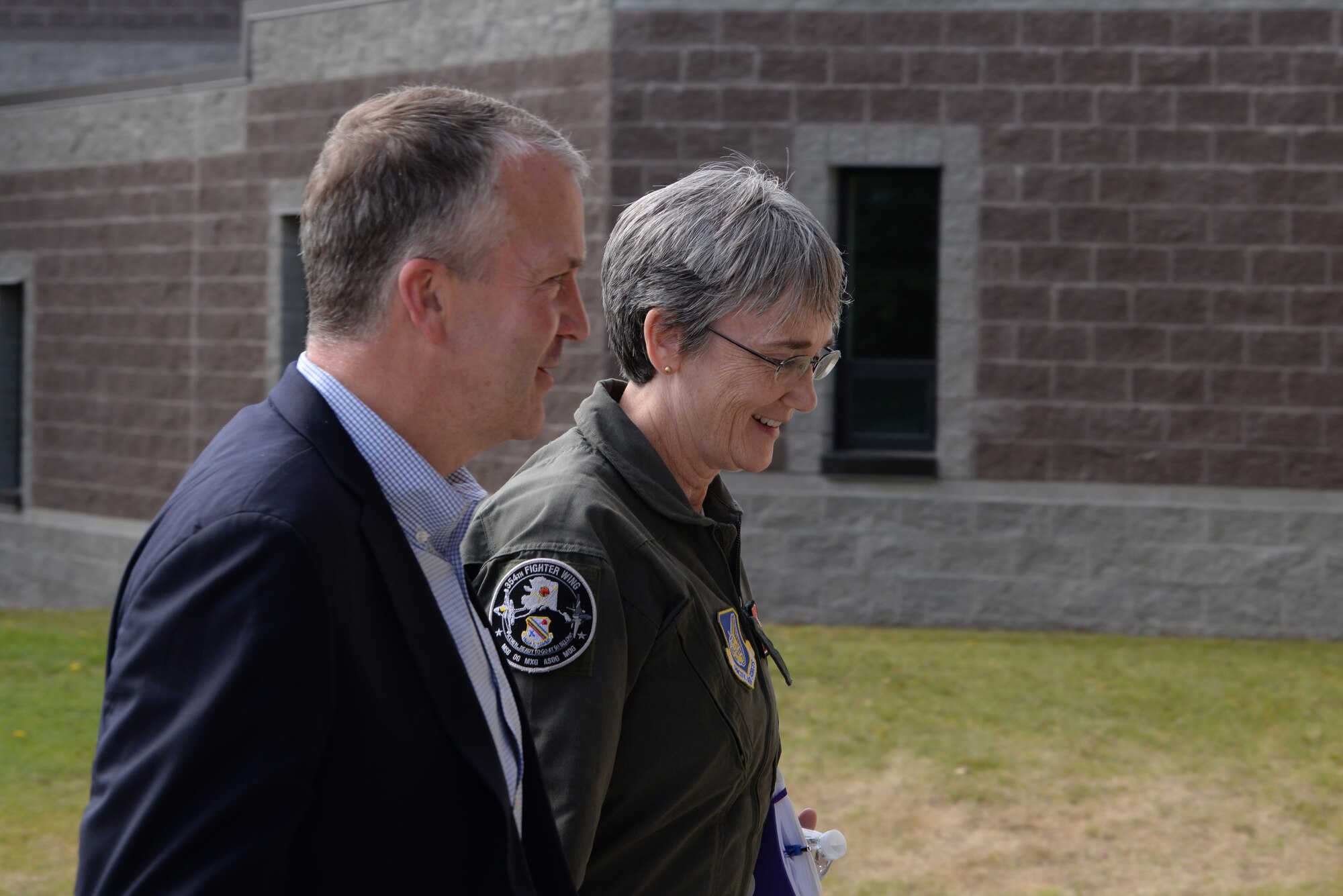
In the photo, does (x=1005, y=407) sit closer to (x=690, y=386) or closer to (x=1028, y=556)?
(x=1028, y=556)

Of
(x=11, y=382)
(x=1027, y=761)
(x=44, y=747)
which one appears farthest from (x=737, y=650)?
(x=11, y=382)

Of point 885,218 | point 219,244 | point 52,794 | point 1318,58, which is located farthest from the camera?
point 219,244

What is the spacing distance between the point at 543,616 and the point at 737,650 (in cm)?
40

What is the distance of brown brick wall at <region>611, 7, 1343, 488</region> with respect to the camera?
8.89 m

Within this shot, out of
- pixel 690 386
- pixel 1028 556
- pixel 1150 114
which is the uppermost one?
pixel 1150 114

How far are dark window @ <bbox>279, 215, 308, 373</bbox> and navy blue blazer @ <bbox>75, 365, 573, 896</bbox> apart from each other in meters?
10.3

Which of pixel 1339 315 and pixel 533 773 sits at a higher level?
pixel 1339 315

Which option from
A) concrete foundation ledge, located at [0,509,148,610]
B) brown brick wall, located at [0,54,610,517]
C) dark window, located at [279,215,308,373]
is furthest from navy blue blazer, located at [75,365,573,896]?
concrete foundation ledge, located at [0,509,148,610]

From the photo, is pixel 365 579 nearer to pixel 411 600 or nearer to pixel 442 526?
pixel 411 600

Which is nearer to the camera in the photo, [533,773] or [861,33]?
[533,773]

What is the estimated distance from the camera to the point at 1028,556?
30.2 ft

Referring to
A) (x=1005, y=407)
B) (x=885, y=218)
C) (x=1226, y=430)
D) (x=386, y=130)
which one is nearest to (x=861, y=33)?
(x=885, y=218)

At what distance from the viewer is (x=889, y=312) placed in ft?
31.6

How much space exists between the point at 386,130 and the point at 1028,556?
823 cm
